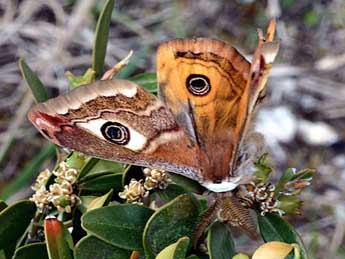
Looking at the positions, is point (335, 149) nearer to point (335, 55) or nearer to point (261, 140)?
point (335, 55)

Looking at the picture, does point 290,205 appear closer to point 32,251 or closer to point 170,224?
point 170,224

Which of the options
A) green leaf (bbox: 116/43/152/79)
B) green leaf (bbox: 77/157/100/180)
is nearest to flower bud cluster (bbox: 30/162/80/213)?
green leaf (bbox: 77/157/100/180)

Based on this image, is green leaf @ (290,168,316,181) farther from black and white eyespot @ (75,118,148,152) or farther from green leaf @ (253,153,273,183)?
black and white eyespot @ (75,118,148,152)

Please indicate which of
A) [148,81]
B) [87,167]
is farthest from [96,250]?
[148,81]

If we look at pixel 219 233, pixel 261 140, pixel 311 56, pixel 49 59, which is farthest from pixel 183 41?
pixel 311 56

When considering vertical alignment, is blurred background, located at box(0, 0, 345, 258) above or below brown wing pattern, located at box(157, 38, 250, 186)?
above

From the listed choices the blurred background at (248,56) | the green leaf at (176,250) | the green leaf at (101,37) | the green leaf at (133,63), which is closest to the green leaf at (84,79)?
the green leaf at (101,37)

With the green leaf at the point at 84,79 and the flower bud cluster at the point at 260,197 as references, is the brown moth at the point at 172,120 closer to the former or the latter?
the flower bud cluster at the point at 260,197
